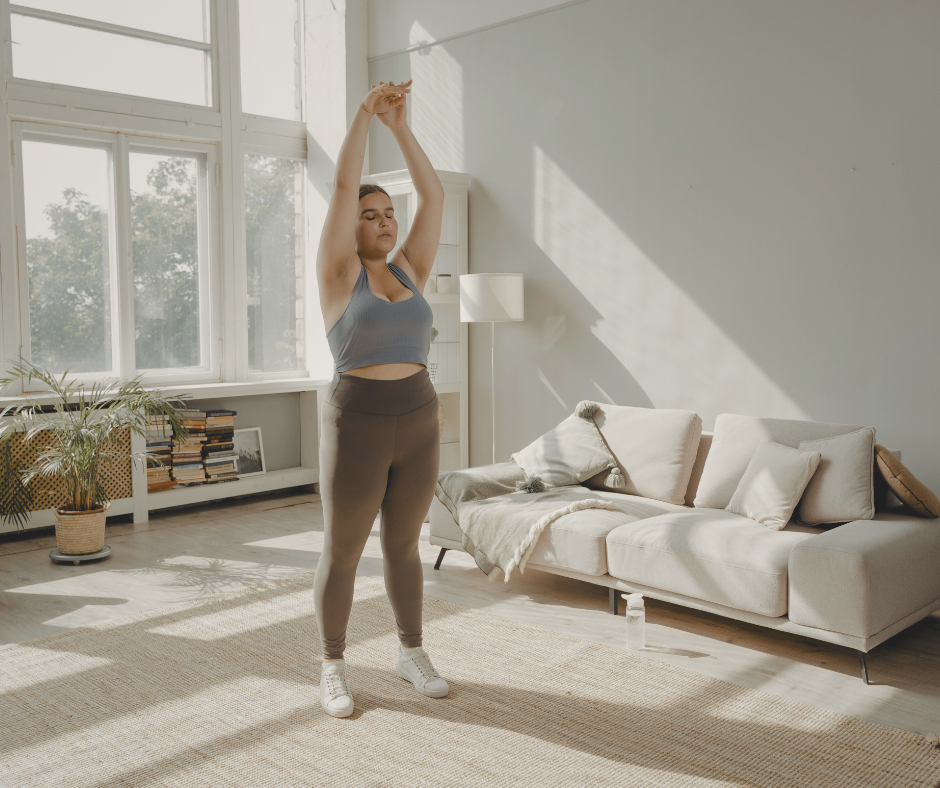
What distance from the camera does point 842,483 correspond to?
334cm

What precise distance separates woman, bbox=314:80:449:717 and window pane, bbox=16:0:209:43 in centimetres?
377

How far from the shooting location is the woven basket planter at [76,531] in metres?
4.35

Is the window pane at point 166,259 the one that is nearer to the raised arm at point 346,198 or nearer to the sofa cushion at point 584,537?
the sofa cushion at point 584,537

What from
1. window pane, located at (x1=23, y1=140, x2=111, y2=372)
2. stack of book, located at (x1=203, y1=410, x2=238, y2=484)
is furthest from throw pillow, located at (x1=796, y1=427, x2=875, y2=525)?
window pane, located at (x1=23, y1=140, x2=111, y2=372)

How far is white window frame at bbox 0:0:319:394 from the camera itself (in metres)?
4.93

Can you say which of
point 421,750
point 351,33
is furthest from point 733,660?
point 351,33

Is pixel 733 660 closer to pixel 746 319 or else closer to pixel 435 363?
pixel 746 319

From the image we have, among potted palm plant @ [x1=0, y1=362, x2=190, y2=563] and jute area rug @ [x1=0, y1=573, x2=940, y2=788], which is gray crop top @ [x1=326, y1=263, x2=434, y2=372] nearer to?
jute area rug @ [x1=0, y1=573, x2=940, y2=788]

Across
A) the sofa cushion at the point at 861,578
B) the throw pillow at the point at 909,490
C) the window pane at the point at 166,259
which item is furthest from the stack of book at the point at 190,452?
the throw pillow at the point at 909,490

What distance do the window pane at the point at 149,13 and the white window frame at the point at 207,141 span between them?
0.10 metres

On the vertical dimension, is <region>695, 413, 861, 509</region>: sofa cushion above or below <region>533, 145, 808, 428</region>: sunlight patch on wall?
below

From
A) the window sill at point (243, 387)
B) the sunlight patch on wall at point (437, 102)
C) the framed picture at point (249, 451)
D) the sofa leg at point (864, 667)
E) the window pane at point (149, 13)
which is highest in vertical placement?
the window pane at point (149, 13)

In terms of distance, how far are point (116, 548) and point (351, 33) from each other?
→ 3674mm

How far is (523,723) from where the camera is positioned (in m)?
2.52
